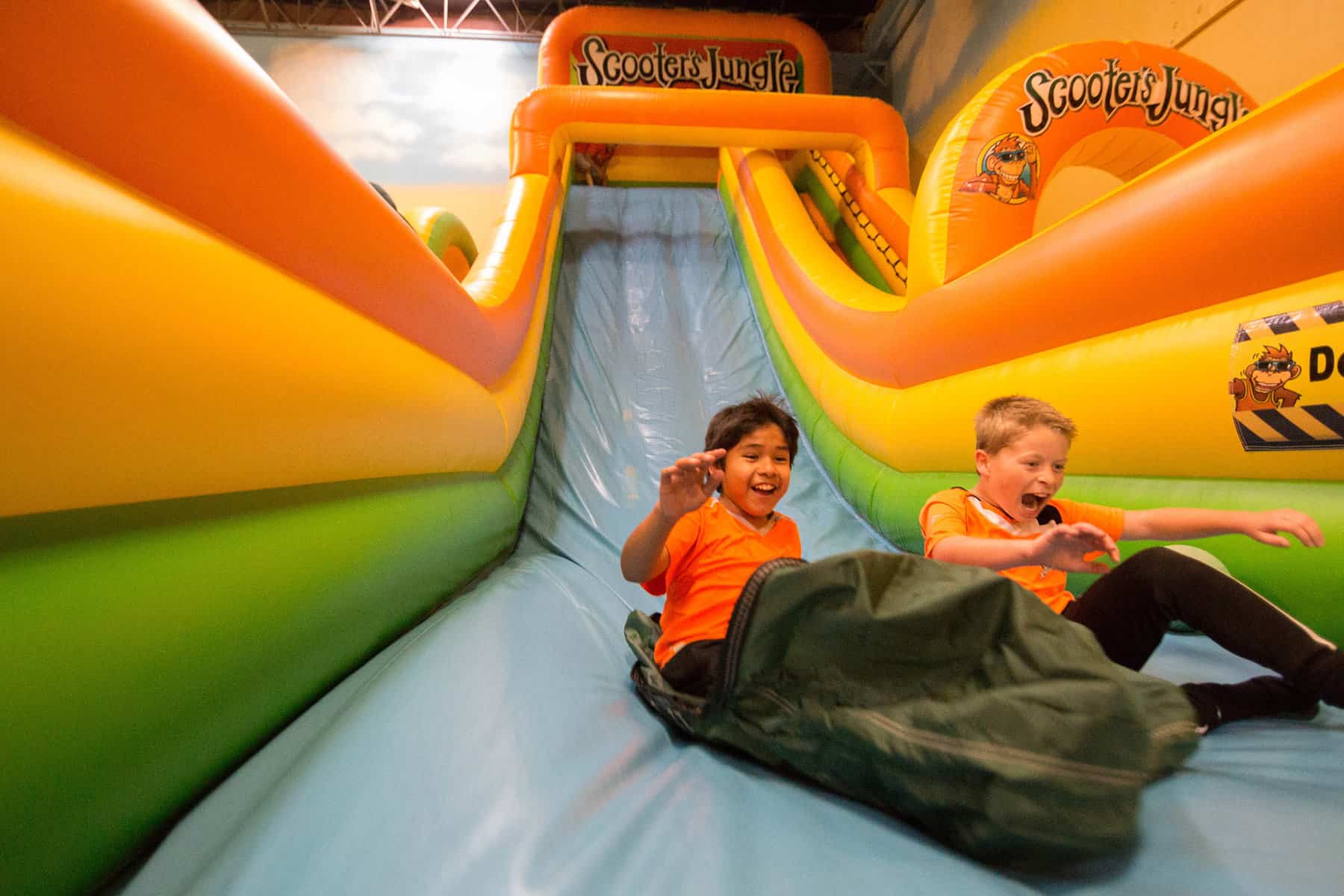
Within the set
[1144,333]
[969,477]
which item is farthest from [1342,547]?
[969,477]

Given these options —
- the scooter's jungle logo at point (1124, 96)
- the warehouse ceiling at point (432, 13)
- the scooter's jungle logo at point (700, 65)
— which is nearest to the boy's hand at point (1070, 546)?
the scooter's jungle logo at point (1124, 96)

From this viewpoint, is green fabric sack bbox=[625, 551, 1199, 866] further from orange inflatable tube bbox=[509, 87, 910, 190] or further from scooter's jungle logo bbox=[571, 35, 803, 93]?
scooter's jungle logo bbox=[571, 35, 803, 93]

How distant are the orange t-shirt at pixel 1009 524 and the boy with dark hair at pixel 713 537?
0.18 meters

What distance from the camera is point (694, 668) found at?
26.1 inches

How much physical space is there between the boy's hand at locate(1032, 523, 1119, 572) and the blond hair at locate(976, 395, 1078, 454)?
192 millimetres

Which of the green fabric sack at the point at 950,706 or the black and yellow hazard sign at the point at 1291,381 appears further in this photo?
the black and yellow hazard sign at the point at 1291,381

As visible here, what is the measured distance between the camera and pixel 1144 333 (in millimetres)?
809

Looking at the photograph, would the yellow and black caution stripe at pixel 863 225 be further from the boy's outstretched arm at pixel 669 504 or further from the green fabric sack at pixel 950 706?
the green fabric sack at pixel 950 706

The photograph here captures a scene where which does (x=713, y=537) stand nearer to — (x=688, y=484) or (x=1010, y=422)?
(x=688, y=484)

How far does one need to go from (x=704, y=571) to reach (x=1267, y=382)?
2.10 ft

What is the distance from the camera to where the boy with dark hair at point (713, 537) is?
667 mm

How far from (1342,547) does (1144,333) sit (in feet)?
1.04

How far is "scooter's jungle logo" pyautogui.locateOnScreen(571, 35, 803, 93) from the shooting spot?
3209 mm

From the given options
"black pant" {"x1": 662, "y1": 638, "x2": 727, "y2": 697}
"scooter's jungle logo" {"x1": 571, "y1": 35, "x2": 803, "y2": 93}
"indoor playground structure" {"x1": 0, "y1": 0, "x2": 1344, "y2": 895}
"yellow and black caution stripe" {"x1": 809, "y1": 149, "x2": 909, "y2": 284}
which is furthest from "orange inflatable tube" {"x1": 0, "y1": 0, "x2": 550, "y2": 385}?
"scooter's jungle logo" {"x1": 571, "y1": 35, "x2": 803, "y2": 93}
